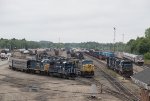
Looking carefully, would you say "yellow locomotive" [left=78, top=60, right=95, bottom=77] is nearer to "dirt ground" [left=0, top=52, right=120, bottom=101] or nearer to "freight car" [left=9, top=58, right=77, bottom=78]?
"freight car" [left=9, top=58, right=77, bottom=78]

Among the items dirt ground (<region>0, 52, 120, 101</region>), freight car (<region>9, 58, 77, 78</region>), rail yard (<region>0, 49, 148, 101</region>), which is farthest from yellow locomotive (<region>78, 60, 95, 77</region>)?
dirt ground (<region>0, 52, 120, 101</region>)

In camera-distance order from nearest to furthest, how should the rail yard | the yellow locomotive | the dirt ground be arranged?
1. the dirt ground
2. the rail yard
3. the yellow locomotive

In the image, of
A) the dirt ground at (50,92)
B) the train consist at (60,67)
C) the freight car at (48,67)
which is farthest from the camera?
the train consist at (60,67)

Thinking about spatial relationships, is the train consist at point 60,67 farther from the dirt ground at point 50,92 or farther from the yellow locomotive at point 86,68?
the dirt ground at point 50,92

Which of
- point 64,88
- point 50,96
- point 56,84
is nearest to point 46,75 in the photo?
point 56,84

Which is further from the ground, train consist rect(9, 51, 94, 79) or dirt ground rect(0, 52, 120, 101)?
train consist rect(9, 51, 94, 79)

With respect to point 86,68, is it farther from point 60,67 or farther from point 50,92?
point 50,92

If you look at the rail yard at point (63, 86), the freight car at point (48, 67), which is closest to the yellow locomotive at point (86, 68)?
the rail yard at point (63, 86)

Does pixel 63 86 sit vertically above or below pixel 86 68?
below

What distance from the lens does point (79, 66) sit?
2685 inches

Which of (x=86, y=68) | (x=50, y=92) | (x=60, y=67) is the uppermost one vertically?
(x=60, y=67)

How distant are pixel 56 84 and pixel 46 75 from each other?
14455 millimetres

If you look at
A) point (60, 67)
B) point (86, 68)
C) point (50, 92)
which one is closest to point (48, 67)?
point (60, 67)

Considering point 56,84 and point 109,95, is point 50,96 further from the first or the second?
point 56,84
